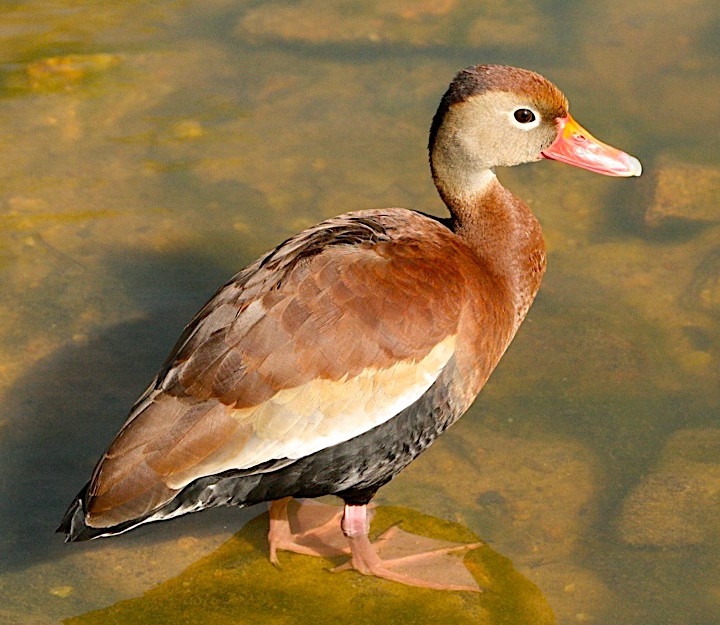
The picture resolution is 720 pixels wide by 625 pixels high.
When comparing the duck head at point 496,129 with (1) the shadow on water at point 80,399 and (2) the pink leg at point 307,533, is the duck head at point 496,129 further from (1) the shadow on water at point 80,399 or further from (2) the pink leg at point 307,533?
(1) the shadow on water at point 80,399

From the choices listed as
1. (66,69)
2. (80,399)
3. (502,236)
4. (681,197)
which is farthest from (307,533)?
(66,69)

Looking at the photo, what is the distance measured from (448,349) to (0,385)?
6.96ft

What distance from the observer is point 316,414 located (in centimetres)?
365

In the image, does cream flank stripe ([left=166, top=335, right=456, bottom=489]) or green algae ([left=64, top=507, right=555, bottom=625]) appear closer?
cream flank stripe ([left=166, top=335, right=456, bottom=489])

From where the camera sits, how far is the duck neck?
4.18 metres

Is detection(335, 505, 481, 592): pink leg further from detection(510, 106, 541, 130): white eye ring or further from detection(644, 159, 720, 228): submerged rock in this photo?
detection(644, 159, 720, 228): submerged rock

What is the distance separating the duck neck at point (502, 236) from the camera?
13.7 feet

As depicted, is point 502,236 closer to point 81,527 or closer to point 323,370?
point 323,370

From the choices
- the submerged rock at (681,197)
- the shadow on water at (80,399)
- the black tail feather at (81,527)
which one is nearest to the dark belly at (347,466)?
the black tail feather at (81,527)

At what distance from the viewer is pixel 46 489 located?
4.45 meters

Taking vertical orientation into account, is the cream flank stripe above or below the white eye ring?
below

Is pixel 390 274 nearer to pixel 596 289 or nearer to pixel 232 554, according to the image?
pixel 232 554

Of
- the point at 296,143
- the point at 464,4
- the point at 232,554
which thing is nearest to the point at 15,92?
the point at 296,143

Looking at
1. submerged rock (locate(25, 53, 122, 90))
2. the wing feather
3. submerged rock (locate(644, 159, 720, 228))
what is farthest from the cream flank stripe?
submerged rock (locate(25, 53, 122, 90))
